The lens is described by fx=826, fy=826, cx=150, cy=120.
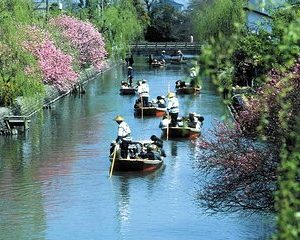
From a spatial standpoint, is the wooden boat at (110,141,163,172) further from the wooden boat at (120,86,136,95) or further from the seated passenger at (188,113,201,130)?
the wooden boat at (120,86,136,95)

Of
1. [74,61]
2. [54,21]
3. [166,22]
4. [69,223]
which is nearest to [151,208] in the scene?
[69,223]

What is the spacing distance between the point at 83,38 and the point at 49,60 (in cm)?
1578

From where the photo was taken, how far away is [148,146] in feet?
81.0

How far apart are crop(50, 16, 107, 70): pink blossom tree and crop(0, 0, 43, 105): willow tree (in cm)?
1716

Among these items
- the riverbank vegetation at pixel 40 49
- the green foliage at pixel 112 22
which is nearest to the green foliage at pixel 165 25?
the green foliage at pixel 112 22

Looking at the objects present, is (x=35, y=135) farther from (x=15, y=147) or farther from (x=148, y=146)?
(x=148, y=146)

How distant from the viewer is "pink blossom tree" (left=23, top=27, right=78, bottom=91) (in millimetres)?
37219

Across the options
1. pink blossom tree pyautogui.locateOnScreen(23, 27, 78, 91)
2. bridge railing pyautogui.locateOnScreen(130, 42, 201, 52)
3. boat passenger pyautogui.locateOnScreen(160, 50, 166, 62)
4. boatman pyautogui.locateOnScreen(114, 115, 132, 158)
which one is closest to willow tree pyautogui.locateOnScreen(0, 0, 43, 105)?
pink blossom tree pyautogui.locateOnScreen(23, 27, 78, 91)

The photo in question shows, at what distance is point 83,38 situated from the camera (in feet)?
179

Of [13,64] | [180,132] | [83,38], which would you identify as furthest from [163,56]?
[180,132]

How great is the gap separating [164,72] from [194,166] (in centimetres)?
4391

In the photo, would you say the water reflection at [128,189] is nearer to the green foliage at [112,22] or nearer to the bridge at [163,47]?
the green foliage at [112,22]

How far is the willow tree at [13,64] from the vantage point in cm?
3075

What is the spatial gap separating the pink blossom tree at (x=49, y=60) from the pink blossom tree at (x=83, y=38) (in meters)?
8.78
